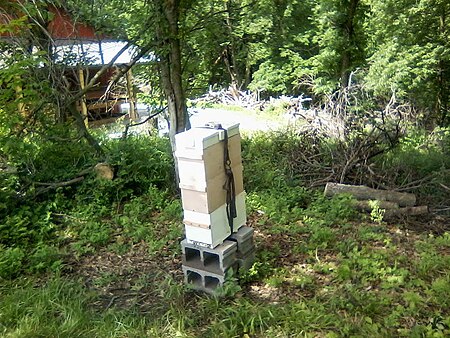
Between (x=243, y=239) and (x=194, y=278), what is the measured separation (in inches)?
19.9

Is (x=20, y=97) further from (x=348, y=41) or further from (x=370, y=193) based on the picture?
(x=348, y=41)

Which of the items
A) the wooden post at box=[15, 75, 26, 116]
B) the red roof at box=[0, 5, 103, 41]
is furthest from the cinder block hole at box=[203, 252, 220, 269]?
the red roof at box=[0, 5, 103, 41]

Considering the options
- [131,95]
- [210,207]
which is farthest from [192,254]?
[131,95]

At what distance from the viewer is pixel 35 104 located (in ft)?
16.0

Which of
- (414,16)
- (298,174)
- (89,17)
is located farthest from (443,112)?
(89,17)

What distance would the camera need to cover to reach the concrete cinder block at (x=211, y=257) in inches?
115

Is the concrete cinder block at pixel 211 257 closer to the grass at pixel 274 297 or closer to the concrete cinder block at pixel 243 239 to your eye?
the concrete cinder block at pixel 243 239

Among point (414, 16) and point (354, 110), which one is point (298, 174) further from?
point (414, 16)

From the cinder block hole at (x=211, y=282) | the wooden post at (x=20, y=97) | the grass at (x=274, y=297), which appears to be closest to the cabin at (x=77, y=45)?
the wooden post at (x=20, y=97)

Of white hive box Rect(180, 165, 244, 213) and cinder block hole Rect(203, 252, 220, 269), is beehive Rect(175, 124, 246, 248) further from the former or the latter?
cinder block hole Rect(203, 252, 220, 269)

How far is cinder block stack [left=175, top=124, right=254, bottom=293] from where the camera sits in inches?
112

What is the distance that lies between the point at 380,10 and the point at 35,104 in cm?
1017

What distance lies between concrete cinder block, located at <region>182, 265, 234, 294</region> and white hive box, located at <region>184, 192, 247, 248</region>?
0.22 metres

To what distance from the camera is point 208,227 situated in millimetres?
2898
